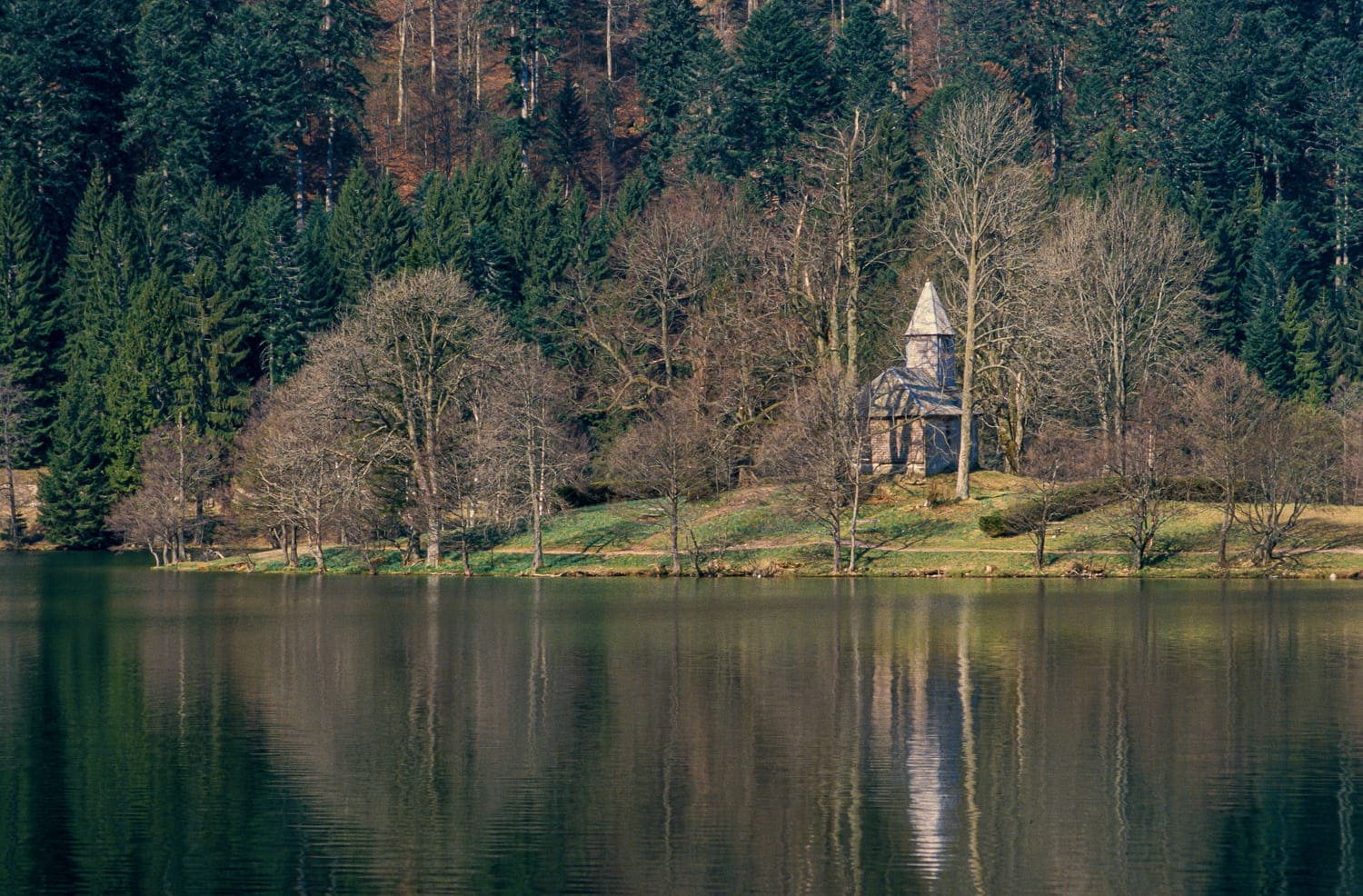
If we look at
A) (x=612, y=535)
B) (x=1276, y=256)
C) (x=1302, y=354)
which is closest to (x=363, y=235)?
(x=612, y=535)

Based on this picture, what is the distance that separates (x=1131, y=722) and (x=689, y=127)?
108 m

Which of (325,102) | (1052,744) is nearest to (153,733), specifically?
(1052,744)

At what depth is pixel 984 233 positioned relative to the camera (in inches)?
3519

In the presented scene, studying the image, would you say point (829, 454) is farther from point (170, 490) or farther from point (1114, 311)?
point (170, 490)

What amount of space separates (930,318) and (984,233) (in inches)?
225

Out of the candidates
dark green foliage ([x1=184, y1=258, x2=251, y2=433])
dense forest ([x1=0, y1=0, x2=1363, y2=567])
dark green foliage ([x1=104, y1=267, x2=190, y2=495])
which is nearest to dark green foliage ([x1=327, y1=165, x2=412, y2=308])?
dense forest ([x1=0, y1=0, x2=1363, y2=567])

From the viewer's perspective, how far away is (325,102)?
147 m

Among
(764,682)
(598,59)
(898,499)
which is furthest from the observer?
(598,59)

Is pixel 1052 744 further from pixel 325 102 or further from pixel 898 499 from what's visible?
pixel 325 102

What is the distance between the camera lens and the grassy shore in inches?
2943

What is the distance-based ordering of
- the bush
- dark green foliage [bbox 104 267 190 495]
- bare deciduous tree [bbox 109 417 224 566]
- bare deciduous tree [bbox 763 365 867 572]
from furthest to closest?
dark green foliage [bbox 104 267 190 495]
bare deciduous tree [bbox 109 417 224 566]
the bush
bare deciduous tree [bbox 763 365 867 572]

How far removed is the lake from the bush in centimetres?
1857

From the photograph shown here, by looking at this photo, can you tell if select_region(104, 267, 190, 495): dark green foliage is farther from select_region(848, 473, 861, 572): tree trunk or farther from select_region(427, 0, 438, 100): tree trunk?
select_region(427, 0, 438, 100): tree trunk

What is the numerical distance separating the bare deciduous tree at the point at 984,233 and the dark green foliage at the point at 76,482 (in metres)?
55.0
